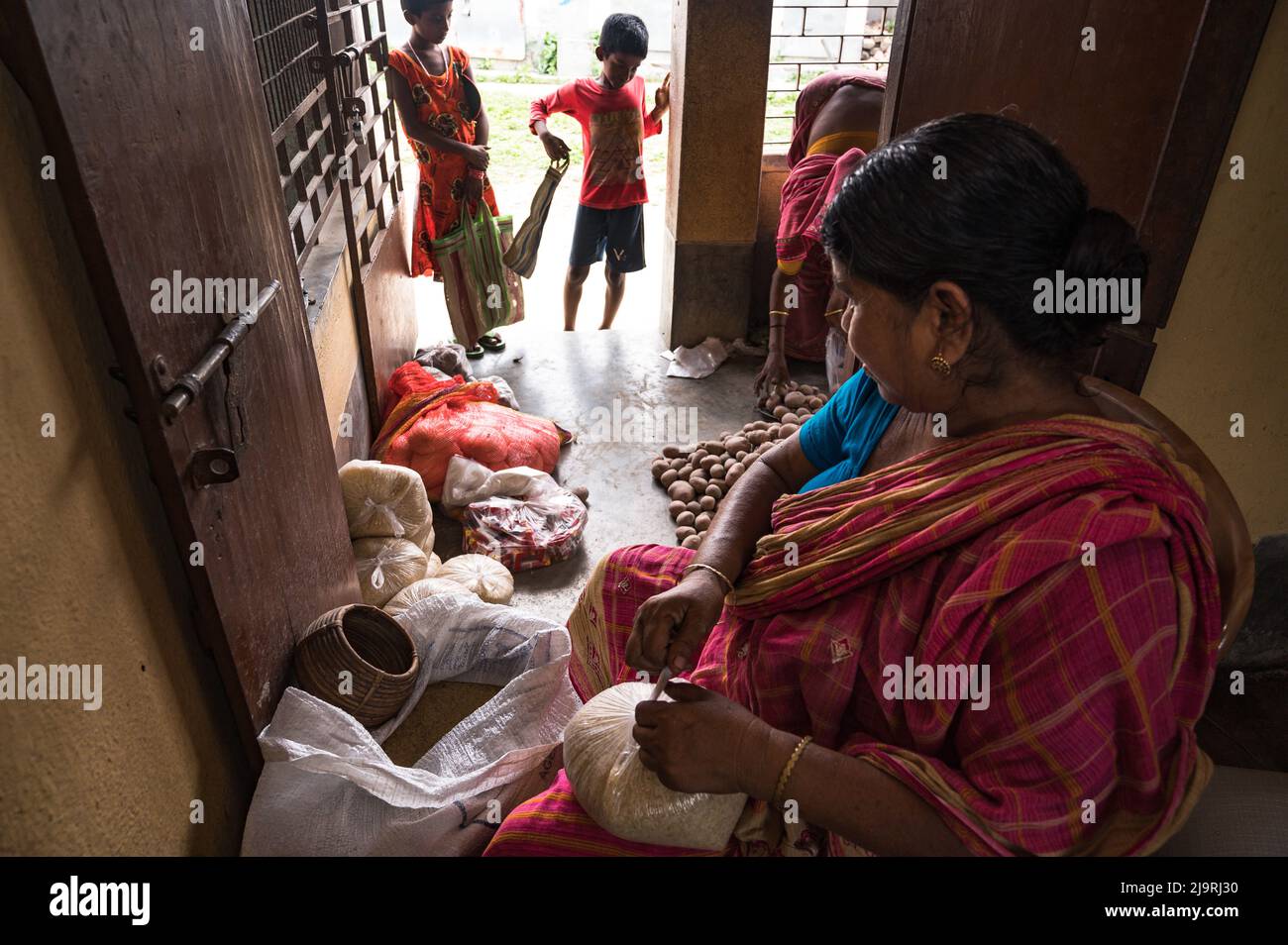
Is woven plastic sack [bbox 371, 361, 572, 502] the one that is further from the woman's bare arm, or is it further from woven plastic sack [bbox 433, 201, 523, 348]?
the woman's bare arm

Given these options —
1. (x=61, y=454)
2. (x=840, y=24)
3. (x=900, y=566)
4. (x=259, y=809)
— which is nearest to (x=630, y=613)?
(x=900, y=566)

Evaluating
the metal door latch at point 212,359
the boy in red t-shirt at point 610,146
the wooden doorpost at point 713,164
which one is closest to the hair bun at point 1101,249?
the metal door latch at point 212,359

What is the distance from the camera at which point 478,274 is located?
462 centimetres

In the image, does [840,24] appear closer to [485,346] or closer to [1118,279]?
[485,346]

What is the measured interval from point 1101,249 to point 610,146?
4187 millimetres

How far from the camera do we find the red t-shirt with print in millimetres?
4816

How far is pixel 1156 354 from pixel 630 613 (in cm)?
157

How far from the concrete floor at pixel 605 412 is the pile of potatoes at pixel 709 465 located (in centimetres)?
10

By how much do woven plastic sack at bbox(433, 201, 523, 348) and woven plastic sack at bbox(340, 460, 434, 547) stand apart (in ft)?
6.82

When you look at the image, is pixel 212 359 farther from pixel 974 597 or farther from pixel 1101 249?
pixel 1101 249

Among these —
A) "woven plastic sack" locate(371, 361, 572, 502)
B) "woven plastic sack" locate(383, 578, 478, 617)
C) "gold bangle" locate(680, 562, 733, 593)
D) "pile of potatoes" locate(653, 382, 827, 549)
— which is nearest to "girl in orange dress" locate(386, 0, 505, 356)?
"woven plastic sack" locate(371, 361, 572, 502)

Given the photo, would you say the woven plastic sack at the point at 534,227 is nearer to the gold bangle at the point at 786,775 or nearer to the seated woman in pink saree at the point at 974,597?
the seated woman in pink saree at the point at 974,597

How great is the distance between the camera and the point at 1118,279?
48.0 inches

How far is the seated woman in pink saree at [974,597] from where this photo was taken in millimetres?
1145
